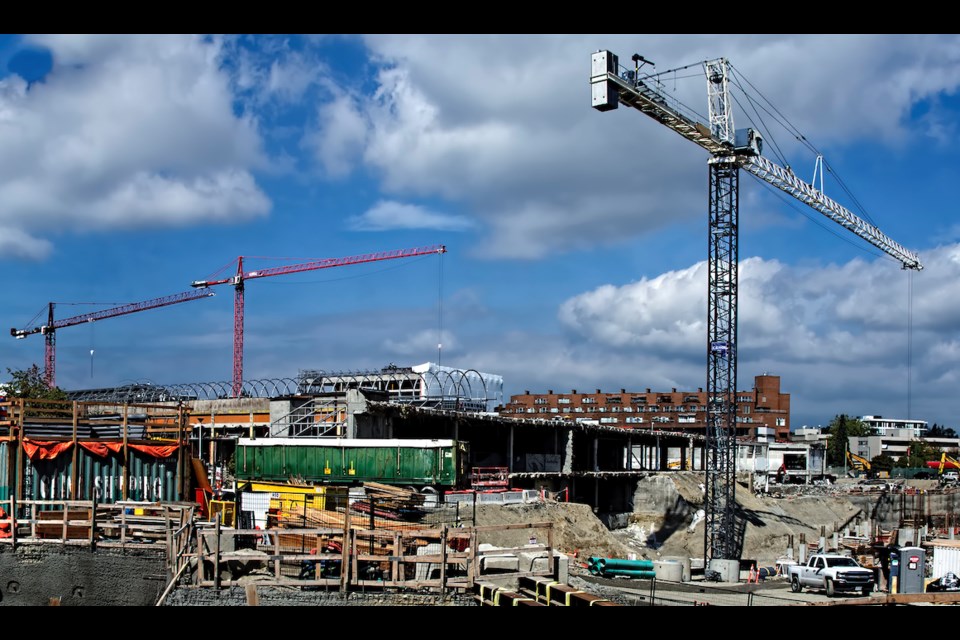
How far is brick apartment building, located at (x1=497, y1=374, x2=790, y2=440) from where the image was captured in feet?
553

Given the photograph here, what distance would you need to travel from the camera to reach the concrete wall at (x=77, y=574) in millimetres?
26469

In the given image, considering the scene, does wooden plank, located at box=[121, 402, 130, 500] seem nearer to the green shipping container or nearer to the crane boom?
the green shipping container

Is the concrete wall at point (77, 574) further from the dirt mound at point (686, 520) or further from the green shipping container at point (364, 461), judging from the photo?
the dirt mound at point (686, 520)

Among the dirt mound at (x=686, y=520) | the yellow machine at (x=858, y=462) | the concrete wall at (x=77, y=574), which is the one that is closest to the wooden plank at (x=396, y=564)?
the concrete wall at (x=77, y=574)

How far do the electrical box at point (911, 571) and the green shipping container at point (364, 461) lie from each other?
1991 cm

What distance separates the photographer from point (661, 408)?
578 ft

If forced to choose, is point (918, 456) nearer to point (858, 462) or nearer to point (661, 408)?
point (858, 462)

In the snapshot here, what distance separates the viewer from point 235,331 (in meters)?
141

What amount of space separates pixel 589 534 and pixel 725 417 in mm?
20181

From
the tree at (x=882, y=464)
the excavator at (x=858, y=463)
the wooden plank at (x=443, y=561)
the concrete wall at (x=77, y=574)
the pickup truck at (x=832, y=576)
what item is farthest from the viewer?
the tree at (x=882, y=464)

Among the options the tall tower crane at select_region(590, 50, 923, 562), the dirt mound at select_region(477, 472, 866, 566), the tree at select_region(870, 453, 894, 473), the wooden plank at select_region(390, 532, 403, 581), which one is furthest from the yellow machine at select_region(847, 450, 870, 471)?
the wooden plank at select_region(390, 532, 403, 581)

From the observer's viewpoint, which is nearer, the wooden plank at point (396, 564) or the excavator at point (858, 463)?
the wooden plank at point (396, 564)

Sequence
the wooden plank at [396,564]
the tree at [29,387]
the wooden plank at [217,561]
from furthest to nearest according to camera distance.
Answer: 1. the tree at [29,387]
2. the wooden plank at [396,564]
3. the wooden plank at [217,561]

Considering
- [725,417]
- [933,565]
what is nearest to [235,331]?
[725,417]
